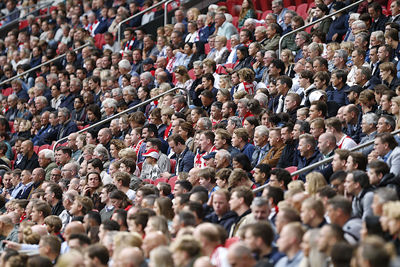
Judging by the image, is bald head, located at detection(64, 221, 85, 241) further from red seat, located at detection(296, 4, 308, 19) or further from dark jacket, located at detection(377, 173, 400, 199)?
red seat, located at detection(296, 4, 308, 19)

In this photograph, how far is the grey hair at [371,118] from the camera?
870 centimetres

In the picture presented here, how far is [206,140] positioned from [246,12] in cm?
466

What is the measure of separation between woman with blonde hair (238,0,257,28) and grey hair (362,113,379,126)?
528cm

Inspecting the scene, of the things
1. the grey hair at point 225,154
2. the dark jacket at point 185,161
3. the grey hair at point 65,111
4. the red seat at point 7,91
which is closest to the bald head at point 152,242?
the grey hair at point 225,154

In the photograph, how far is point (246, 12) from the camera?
13.8 m

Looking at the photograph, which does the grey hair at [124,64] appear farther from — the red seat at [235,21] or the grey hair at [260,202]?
the grey hair at [260,202]

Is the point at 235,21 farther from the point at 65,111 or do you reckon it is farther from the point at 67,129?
the point at 67,129

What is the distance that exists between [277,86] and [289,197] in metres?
3.67

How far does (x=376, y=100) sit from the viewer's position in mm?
9281

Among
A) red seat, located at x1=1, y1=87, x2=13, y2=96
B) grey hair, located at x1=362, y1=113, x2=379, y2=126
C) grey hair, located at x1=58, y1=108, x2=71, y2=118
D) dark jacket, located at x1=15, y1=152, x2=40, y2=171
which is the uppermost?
grey hair, located at x1=362, y1=113, x2=379, y2=126

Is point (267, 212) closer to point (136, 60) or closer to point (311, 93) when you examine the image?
point (311, 93)

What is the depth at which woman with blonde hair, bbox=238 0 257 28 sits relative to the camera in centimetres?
1376

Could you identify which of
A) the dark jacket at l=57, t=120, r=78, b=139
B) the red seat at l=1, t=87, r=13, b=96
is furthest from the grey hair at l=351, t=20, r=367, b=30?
the red seat at l=1, t=87, r=13, b=96

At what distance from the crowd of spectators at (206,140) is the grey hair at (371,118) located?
0.05 ft
